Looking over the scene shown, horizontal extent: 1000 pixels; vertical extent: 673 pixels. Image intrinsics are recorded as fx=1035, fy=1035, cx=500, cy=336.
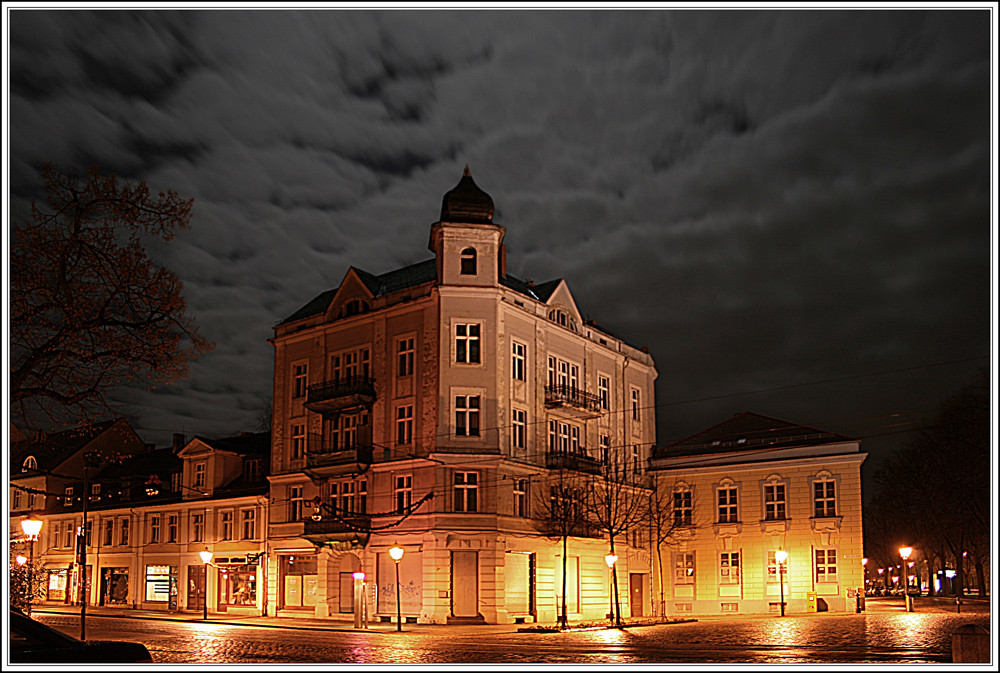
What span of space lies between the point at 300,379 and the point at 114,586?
18.4m

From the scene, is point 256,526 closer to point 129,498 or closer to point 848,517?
point 129,498

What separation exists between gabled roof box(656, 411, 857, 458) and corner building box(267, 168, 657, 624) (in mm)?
6726

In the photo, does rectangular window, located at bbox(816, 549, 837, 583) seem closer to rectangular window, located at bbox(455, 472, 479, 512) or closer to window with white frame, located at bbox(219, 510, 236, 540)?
rectangular window, located at bbox(455, 472, 479, 512)

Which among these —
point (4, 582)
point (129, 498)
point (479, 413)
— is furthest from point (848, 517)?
point (4, 582)

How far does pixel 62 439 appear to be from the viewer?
6738cm

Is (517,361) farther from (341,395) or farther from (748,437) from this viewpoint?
(748,437)

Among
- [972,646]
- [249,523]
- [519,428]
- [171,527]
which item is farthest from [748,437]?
[972,646]

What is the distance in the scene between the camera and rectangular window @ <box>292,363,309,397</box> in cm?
4703

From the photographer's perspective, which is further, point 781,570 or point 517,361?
point 781,570

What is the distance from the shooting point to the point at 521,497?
43.4 metres

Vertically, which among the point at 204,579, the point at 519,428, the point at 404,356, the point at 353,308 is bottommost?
the point at 204,579

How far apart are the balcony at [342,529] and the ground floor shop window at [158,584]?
520 inches

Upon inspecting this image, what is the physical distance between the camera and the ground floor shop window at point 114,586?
54.9m

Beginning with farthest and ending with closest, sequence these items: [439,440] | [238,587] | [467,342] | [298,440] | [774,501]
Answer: [774,501], [238,587], [298,440], [467,342], [439,440]
